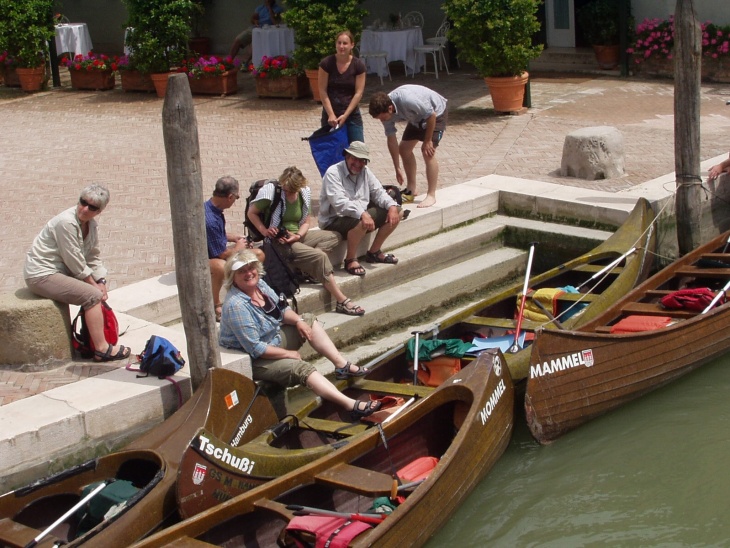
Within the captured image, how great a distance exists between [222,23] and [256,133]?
7.81 meters

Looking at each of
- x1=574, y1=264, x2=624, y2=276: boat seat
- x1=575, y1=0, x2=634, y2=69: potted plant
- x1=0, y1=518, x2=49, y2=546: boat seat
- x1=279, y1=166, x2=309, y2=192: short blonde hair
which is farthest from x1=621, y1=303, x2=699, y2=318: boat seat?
x1=575, y1=0, x2=634, y2=69: potted plant

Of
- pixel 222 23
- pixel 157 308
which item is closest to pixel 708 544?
pixel 157 308

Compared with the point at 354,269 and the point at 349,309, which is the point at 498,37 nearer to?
the point at 354,269

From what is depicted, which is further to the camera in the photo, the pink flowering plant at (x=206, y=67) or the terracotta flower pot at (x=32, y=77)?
the terracotta flower pot at (x=32, y=77)

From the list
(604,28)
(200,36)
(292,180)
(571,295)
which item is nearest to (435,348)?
(571,295)

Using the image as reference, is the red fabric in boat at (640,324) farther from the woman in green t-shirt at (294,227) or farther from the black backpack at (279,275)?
the black backpack at (279,275)

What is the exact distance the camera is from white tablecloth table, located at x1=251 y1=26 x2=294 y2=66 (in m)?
16.8

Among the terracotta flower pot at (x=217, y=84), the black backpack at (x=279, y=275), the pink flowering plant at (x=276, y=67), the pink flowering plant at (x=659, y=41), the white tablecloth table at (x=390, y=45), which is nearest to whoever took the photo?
the black backpack at (x=279, y=275)

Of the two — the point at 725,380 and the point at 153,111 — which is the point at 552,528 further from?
the point at 153,111

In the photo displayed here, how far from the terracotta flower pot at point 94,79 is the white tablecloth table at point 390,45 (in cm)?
437

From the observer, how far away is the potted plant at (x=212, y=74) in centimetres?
1642

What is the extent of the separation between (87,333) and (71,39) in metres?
13.5

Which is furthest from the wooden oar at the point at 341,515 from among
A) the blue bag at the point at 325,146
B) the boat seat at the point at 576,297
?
the blue bag at the point at 325,146

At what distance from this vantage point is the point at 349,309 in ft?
27.7
